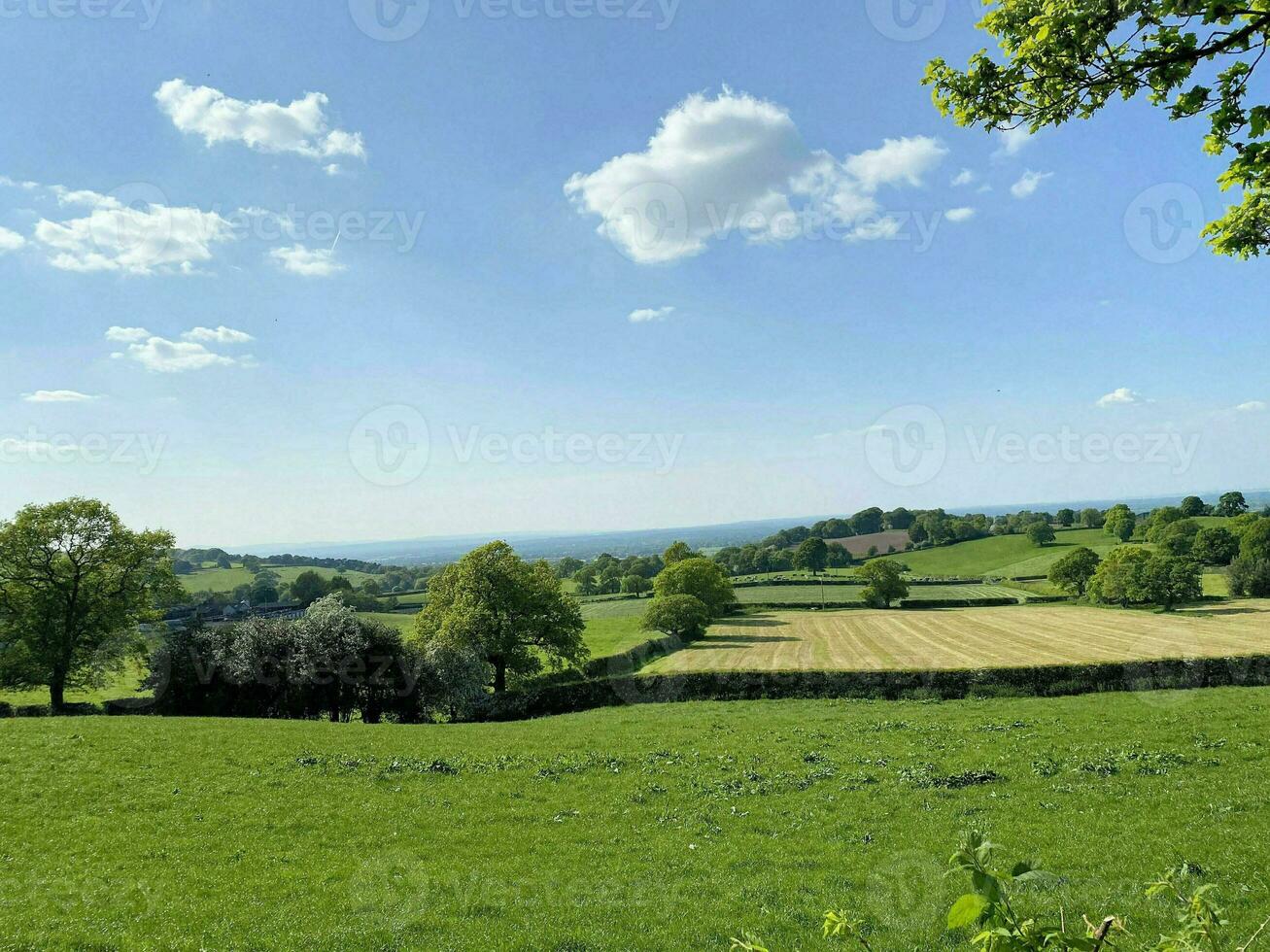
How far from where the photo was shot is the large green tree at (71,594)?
44.3 m

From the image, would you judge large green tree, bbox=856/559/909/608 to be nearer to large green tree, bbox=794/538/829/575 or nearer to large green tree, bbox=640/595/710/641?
large green tree, bbox=794/538/829/575

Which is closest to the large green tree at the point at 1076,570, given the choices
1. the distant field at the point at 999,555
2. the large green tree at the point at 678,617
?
the distant field at the point at 999,555

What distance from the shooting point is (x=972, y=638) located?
73750mm

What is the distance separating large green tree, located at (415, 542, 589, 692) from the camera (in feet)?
174

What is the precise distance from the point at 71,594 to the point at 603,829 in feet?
159

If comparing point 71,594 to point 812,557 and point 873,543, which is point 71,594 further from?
point 873,543

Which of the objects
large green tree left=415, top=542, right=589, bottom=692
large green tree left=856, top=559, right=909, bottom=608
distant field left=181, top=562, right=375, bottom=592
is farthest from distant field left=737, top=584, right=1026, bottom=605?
distant field left=181, top=562, right=375, bottom=592

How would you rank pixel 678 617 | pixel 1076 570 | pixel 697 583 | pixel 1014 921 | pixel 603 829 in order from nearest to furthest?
pixel 1014 921, pixel 603 829, pixel 678 617, pixel 697 583, pixel 1076 570

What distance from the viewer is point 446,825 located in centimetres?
1805

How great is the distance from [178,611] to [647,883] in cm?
8181

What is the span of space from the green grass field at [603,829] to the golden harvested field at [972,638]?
2366 centimetres

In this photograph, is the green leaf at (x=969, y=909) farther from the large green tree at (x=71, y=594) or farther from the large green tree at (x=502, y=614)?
the large green tree at (x=71, y=594)

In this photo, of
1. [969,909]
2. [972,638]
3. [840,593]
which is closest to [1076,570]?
[840,593]

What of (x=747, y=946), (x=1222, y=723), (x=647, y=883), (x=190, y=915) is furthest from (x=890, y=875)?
(x=1222, y=723)
